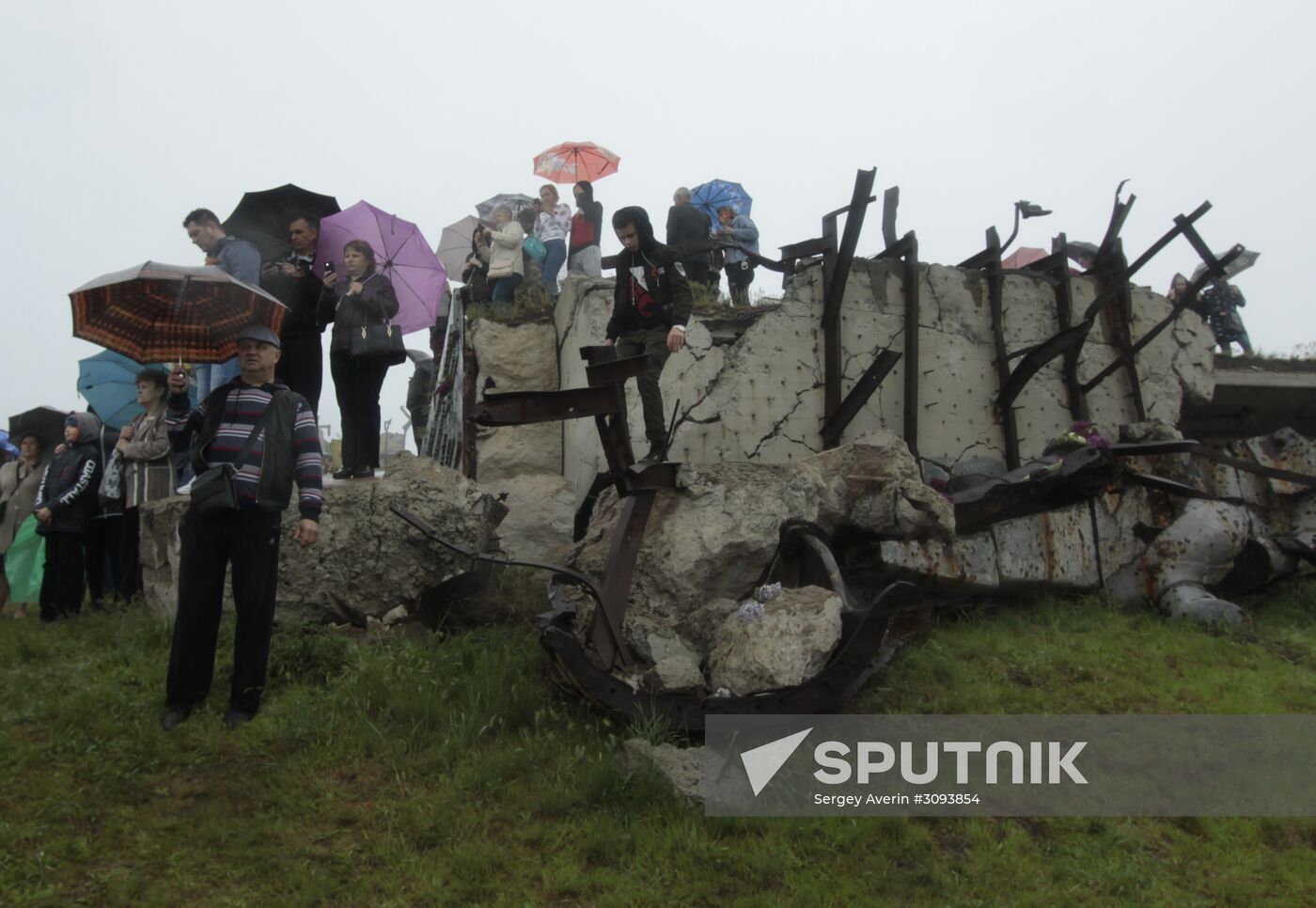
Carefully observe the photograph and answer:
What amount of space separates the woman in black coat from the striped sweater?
170cm

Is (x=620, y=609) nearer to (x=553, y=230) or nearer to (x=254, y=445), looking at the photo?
(x=254, y=445)

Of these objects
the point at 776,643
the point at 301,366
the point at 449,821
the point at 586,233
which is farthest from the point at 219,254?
the point at 586,233

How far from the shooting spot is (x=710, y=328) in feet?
25.1

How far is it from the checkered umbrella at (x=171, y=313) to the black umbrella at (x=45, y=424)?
10.9ft

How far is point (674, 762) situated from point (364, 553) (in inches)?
101

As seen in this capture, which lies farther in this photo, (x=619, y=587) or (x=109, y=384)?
(x=109, y=384)

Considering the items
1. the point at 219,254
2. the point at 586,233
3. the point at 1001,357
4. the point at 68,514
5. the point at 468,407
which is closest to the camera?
the point at 219,254

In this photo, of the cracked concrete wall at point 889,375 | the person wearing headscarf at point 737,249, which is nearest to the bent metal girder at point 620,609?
the cracked concrete wall at point 889,375

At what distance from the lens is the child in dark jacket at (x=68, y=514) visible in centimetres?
639

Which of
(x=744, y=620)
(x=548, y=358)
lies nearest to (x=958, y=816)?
(x=744, y=620)

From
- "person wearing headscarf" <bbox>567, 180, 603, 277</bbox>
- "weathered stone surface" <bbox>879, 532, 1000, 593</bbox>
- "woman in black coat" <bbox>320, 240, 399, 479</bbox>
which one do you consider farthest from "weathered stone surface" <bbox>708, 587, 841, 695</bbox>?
"person wearing headscarf" <bbox>567, 180, 603, 277</bbox>

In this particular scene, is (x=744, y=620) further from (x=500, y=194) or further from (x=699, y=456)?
(x=500, y=194)

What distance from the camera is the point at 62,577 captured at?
21.0ft

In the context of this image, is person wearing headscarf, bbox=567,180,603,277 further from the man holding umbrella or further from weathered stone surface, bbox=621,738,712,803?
weathered stone surface, bbox=621,738,712,803
